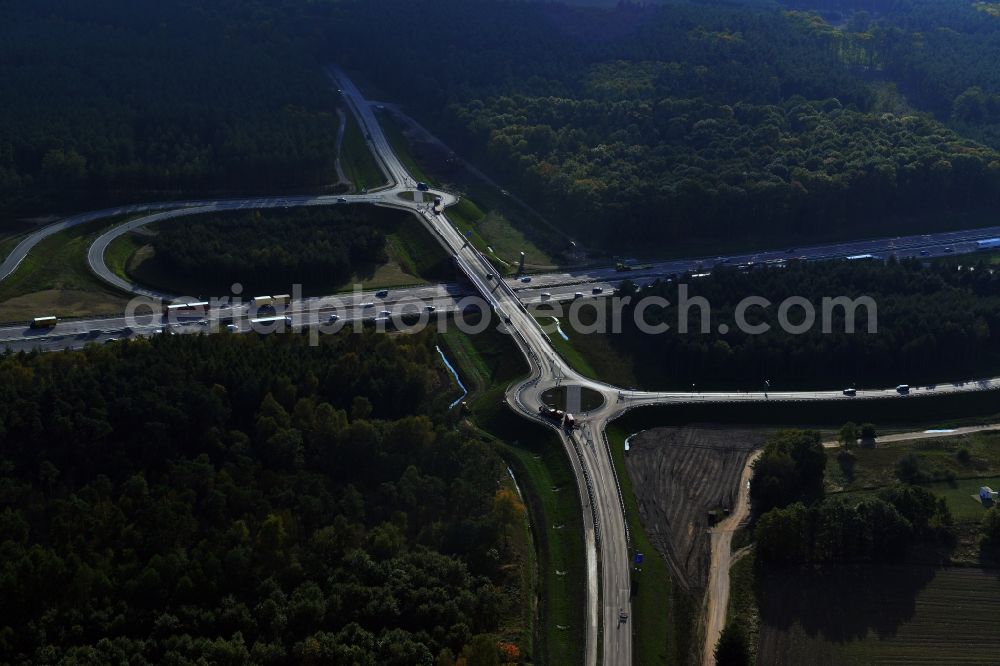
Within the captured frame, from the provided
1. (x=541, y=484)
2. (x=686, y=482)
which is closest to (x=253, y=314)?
(x=541, y=484)

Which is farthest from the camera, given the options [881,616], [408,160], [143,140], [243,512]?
[408,160]

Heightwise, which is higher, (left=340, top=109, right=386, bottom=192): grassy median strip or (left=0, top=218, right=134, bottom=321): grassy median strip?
(left=340, top=109, right=386, bottom=192): grassy median strip

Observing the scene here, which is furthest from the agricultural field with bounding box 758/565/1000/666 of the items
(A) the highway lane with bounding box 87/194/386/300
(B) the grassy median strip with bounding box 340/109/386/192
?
(B) the grassy median strip with bounding box 340/109/386/192

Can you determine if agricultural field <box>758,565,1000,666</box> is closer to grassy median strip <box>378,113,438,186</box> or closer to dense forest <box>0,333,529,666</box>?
dense forest <box>0,333,529,666</box>

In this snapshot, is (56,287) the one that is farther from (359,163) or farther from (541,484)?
(541,484)

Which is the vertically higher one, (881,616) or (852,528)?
(852,528)

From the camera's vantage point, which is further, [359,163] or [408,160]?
[408,160]

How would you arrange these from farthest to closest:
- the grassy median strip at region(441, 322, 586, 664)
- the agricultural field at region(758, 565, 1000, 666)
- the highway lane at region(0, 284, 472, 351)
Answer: the highway lane at region(0, 284, 472, 351)
the grassy median strip at region(441, 322, 586, 664)
the agricultural field at region(758, 565, 1000, 666)
